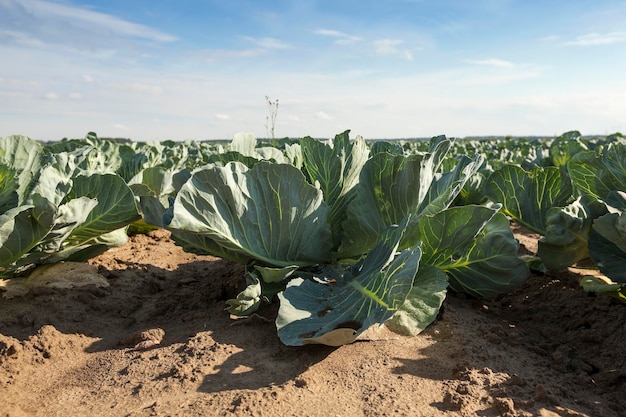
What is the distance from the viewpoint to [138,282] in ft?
12.9

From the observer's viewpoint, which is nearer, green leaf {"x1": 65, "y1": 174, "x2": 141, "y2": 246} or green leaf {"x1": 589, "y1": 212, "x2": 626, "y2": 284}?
green leaf {"x1": 589, "y1": 212, "x2": 626, "y2": 284}

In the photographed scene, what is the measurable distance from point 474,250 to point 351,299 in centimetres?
83

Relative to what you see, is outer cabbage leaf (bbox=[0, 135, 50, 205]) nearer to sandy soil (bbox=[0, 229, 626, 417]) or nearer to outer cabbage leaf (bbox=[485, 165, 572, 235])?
sandy soil (bbox=[0, 229, 626, 417])

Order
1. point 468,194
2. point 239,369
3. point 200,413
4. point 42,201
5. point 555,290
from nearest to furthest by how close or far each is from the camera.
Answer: point 200,413
point 239,369
point 42,201
point 555,290
point 468,194

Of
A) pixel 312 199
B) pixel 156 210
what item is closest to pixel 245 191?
pixel 312 199

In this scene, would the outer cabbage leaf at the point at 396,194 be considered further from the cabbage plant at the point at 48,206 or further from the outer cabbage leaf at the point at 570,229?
the cabbage plant at the point at 48,206

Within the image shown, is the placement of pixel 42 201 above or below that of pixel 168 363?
above

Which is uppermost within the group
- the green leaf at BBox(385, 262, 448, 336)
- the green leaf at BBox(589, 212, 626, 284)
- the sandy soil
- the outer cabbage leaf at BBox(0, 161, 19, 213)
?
the outer cabbage leaf at BBox(0, 161, 19, 213)

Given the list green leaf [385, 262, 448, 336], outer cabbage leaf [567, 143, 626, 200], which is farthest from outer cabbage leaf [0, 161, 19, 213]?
outer cabbage leaf [567, 143, 626, 200]

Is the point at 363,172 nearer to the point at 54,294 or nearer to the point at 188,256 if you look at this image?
the point at 54,294

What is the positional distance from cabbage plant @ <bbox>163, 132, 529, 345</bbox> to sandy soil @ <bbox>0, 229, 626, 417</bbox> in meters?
0.17

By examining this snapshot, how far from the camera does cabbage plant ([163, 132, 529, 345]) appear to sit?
2.45 metres

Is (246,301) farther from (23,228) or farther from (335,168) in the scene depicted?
(23,228)

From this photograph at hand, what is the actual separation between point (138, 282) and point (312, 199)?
5.98ft
